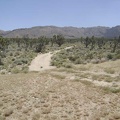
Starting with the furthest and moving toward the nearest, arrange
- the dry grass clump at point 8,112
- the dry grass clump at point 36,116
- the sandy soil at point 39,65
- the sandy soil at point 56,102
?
the sandy soil at point 39,65, the dry grass clump at point 8,112, the sandy soil at point 56,102, the dry grass clump at point 36,116

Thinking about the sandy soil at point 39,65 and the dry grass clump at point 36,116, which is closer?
the dry grass clump at point 36,116

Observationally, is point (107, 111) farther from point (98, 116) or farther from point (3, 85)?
point (3, 85)

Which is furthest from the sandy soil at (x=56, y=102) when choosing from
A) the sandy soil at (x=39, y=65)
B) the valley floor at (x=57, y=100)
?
the sandy soil at (x=39, y=65)

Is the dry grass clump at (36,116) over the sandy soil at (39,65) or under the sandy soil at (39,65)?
over

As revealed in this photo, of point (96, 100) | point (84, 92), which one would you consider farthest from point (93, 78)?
point (96, 100)

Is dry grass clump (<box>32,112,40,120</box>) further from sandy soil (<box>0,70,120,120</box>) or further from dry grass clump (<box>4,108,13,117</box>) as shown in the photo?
dry grass clump (<box>4,108,13,117</box>)

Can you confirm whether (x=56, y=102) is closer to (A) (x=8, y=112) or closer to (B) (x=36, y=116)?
(B) (x=36, y=116)

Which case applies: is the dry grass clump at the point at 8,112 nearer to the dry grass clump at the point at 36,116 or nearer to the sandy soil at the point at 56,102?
the sandy soil at the point at 56,102

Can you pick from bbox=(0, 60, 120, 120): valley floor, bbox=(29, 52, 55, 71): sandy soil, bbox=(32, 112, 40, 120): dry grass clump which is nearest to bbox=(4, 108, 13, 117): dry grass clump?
bbox=(0, 60, 120, 120): valley floor

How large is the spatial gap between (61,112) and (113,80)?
9.54 meters

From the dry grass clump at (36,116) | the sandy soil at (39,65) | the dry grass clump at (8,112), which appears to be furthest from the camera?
the sandy soil at (39,65)

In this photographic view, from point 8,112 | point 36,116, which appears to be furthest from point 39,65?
point 36,116

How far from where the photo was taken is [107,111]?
13.2 meters

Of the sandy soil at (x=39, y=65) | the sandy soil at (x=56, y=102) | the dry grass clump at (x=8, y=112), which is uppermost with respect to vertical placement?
the sandy soil at (x=56, y=102)
